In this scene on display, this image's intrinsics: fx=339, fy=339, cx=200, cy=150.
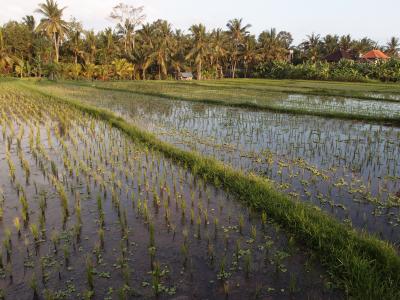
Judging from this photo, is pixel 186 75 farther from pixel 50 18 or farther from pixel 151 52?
pixel 50 18

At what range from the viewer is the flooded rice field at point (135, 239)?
2.95 metres

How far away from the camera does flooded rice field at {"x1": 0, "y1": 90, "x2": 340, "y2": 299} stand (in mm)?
2945

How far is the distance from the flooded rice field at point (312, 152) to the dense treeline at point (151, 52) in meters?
26.1

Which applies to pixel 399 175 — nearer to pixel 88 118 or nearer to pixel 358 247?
pixel 358 247

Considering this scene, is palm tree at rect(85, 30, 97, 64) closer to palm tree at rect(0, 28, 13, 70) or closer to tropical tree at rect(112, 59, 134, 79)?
tropical tree at rect(112, 59, 134, 79)

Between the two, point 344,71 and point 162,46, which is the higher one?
point 162,46

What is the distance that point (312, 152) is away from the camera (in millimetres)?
7309

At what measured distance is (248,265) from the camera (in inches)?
125

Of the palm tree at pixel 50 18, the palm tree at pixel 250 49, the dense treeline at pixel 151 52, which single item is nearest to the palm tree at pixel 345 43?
the dense treeline at pixel 151 52

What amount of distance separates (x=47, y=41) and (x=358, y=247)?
4281 centimetres

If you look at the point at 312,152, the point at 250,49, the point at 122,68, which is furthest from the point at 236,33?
the point at 312,152

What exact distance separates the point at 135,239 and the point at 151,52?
36.5m

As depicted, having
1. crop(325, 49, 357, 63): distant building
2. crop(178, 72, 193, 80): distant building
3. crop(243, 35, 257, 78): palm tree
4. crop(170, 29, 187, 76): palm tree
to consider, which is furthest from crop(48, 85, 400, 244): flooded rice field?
crop(325, 49, 357, 63): distant building

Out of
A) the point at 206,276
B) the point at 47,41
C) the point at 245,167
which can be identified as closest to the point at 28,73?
the point at 47,41
